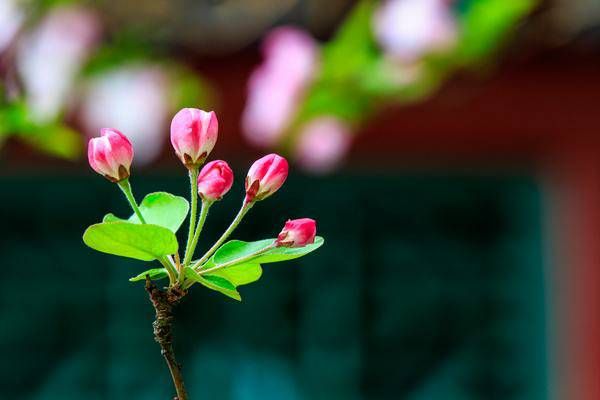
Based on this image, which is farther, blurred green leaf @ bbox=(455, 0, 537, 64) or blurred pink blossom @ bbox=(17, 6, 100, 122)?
blurred green leaf @ bbox=(455, 0, 537, 64)

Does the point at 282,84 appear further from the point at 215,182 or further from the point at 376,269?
the point at 376,269

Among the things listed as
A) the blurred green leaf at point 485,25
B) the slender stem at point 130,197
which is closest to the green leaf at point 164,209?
the slender stem at point 130,197

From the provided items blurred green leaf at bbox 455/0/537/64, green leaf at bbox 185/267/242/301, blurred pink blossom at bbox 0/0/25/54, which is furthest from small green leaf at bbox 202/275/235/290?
blurred green leaf at bbox 455/0/537/64

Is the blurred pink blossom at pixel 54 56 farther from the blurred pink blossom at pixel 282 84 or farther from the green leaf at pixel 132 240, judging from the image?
the green leaf at pixel 132 240

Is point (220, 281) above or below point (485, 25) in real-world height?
below

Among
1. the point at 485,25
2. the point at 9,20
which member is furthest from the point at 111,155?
the point at 485,25

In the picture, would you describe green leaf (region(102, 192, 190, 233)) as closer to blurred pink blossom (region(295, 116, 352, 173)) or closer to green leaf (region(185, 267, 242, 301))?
green leaf (region(185, 267, 242, 301))
